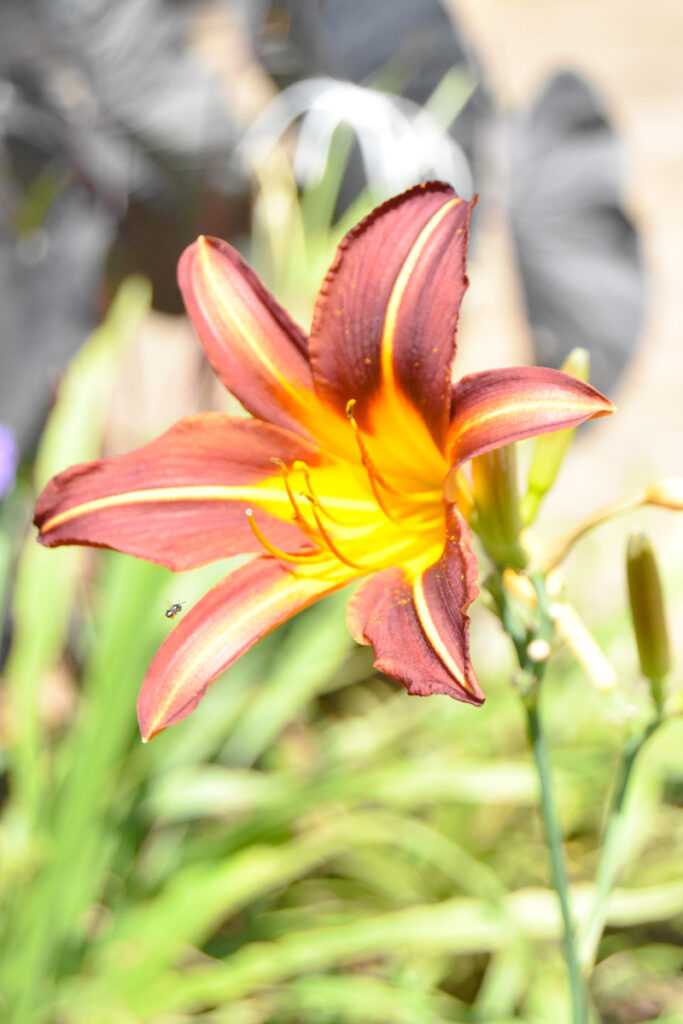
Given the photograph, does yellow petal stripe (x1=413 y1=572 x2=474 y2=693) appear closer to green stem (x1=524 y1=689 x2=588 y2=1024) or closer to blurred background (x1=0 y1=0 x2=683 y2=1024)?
green stem (x1=524 y1=689 x2=588 y2=1024)

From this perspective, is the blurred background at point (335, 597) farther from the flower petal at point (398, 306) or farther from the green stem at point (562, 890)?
the flower petal at point (398, 306)

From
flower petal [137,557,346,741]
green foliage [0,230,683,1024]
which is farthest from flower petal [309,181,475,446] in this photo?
green foliage [0,230,683,1024]

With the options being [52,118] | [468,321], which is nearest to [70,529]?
[52,118]

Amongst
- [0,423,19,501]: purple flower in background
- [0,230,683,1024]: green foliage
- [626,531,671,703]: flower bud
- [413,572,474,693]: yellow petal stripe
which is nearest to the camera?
[413,572,474,693]: yellow petal stripe

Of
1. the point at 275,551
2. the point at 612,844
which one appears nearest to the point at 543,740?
the point at 612,844

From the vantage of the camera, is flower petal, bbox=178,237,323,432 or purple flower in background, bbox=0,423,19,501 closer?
flower petal, bbox=178,237,323,432

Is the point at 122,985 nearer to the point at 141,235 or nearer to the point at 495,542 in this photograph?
the point at 495,542

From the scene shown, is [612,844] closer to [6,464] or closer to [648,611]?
[648,611]
